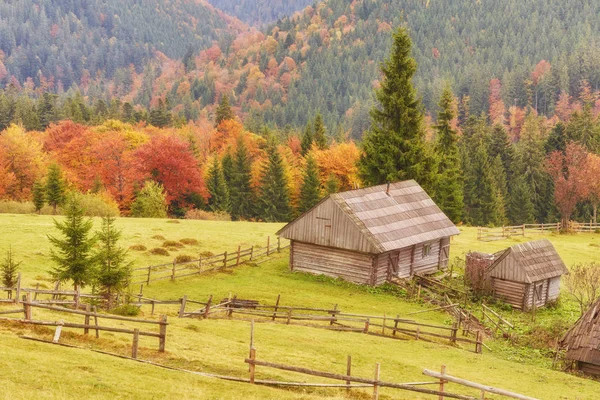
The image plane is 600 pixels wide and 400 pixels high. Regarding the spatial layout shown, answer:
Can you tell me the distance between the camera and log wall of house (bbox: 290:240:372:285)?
1711 inches

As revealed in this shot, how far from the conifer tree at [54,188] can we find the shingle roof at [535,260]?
4336 centimetres

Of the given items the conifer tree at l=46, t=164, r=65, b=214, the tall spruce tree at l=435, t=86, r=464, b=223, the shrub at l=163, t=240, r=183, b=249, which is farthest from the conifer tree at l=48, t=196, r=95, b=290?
the tall spruce tree at l=435, t=86, r=464, b=223

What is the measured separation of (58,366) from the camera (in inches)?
766

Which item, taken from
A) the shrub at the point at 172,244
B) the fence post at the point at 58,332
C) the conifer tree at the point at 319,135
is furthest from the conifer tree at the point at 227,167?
the fence post at the point at 58,332

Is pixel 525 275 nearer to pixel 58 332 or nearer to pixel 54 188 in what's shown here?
pixel 58 332

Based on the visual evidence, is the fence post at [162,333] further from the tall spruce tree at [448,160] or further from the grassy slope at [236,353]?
the tall spruce tree at [448,160]

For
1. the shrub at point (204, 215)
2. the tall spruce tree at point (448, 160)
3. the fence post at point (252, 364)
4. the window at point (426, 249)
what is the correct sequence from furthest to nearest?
the shrub at point (204, 215), the tall spruce tree at point (448, 160), the window at point (426, 249), the fence post at point (252, 364)

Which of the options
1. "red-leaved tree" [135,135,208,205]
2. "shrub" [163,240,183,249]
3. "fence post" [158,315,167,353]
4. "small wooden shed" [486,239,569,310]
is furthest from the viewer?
"red-leaved tree" [135,135,208,205]

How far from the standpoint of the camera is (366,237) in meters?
42.5

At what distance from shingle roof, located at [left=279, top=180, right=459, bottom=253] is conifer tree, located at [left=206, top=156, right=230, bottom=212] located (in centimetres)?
4215

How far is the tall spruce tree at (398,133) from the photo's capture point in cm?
5962

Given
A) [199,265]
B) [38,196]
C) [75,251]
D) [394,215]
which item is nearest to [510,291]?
[394,215]

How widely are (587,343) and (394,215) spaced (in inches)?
716

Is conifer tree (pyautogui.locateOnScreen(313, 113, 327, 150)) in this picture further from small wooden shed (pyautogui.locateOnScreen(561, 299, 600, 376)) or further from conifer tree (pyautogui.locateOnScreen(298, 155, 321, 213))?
small wooden shed (pyautogui.locateOnScreen(561, 299, 600, 376))
